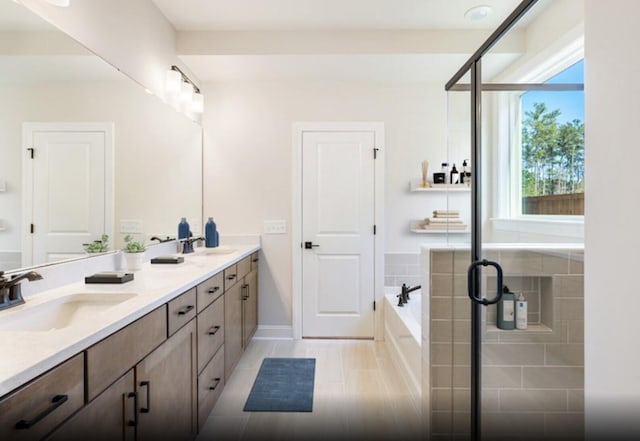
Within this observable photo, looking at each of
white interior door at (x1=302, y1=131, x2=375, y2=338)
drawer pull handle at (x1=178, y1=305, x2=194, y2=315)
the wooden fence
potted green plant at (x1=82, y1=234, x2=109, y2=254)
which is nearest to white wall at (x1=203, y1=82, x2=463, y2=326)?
white interior door at (x1=302, y1=131, x2=375, y2=338)

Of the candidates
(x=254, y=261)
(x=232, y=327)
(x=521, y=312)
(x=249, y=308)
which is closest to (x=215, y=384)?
(x=232, y=327)

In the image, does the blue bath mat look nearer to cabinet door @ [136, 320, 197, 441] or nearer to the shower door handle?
cabinet door @ [136, 320, 197, 441]

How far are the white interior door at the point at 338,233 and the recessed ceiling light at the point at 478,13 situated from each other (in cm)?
117

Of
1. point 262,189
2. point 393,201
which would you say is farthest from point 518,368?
point 262,189

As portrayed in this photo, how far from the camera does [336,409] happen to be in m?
2.13

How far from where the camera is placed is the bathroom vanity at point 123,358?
78 centimetres

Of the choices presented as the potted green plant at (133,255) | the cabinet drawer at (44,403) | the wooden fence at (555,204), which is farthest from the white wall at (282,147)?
the cabinet drawer at (44,403)

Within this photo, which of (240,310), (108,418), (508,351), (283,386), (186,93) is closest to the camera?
(108,418)

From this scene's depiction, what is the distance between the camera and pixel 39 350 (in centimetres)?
83

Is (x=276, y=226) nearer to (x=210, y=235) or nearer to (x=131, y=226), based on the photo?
(x=210, y=235)

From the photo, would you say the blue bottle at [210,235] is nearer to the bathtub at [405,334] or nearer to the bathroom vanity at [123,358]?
the bathroom vanity at [123,358]

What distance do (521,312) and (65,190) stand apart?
2.35 meters

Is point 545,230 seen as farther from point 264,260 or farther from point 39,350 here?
point 264,260

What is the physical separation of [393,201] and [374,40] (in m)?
1.41
